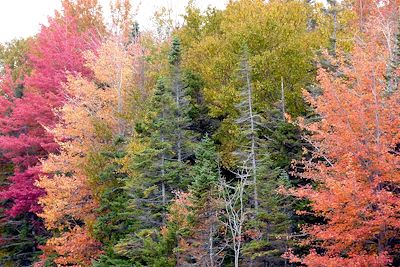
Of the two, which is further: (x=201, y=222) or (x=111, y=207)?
(x=111, y=207)

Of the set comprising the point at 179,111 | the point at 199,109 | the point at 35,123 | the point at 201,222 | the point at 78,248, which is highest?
the point at 35,123

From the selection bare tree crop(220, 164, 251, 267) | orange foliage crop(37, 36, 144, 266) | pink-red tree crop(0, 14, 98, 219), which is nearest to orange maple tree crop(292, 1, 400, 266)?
bare tree crop(220, 164, 251, 267)

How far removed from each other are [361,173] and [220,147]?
369 inches

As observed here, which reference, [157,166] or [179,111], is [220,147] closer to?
[179,111]

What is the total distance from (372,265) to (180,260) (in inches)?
238

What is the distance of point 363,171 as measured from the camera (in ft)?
47.6

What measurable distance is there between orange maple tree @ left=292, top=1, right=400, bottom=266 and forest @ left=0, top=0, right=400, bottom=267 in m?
0.06

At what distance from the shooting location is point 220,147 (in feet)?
75.7

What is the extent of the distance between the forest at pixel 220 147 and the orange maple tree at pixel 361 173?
60 mm

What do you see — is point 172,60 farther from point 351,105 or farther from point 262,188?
point 351,105

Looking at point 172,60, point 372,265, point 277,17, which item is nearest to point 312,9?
point 277,17

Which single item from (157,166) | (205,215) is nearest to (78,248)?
(157,166)

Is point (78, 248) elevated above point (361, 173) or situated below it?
below

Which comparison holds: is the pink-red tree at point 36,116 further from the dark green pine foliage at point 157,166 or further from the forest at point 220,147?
the dark green pine foliage at point 157,166
